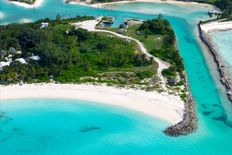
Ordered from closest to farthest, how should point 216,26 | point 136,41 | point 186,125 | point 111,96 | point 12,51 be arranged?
1. point 186,125
2. point 111,96
3. point 12,51
4. point 136,41
5. point 216,26

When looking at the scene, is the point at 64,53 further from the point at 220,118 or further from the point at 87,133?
the point at 220,118

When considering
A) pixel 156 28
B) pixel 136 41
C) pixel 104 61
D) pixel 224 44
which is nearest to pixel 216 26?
pixel 224 44

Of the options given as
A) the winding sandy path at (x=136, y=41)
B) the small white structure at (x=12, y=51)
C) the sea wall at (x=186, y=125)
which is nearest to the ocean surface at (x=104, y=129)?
the sea wall at (x=186, y=125)

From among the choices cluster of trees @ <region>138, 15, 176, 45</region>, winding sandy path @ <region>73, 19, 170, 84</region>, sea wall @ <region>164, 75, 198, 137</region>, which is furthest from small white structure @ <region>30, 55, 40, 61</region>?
sea wall @ <region>164, 75, 198, 137</region>

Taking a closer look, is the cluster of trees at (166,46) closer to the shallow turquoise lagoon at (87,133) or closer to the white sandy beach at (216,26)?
the white sandy beach at (216,26)

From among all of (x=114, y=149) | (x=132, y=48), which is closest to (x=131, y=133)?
(x=114, y=149)

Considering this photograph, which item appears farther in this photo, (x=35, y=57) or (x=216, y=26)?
(x=216, y=26)

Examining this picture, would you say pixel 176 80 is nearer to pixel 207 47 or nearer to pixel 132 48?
pixel 132 48
